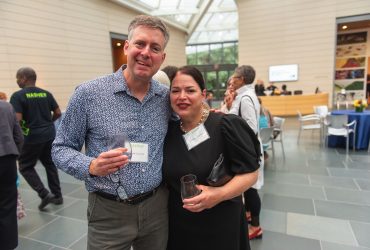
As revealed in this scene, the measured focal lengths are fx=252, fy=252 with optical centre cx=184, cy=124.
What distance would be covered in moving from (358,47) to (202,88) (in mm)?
14877

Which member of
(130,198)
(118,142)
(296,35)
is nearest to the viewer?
(118,142)

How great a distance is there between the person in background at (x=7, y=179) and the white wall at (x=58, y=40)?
453 centimetres

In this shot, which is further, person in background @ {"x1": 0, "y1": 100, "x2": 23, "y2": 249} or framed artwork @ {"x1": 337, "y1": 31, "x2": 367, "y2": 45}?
framed artwork @ {"x1": 337, "y1": 31, "x2": 367, "y2": 45}

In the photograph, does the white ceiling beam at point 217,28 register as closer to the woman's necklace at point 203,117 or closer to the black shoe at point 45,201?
the black shoe at point 45,201

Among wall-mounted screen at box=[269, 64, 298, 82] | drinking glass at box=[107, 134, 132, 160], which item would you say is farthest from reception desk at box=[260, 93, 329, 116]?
drinking glass at box=[107, 134, 132, 160]

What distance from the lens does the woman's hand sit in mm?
1094

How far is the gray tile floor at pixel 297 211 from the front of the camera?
96.7 inches

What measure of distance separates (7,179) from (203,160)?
1907mm

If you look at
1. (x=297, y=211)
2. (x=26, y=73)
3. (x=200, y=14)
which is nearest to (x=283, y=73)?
(x=200, y=14)

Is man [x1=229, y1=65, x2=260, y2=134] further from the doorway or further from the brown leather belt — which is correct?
the doorway

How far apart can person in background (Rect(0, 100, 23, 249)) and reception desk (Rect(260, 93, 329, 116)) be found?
9.63 m

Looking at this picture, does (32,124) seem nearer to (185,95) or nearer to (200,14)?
(185,95)

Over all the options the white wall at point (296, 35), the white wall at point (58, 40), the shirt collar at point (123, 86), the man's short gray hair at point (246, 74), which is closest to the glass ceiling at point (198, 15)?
the white wall at point (58, 40)

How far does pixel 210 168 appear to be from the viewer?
127 centimetres
